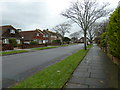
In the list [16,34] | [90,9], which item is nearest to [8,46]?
[16,34]

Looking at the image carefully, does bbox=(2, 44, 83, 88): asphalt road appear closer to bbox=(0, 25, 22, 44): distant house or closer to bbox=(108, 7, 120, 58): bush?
bbox=(108, 7, 120, 58): bush

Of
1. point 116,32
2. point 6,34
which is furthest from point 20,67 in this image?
point 6,34

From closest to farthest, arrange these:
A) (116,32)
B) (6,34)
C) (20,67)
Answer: (116,32), (20,67), (6,34)

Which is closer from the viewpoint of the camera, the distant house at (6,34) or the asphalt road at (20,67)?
the asphalt road at (20,67)

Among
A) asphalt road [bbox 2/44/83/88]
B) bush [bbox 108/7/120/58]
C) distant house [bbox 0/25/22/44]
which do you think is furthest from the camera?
distant house [bbox 0/25/22/44]

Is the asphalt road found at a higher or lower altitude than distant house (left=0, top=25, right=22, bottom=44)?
lower

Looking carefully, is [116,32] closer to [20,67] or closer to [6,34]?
[20,67]

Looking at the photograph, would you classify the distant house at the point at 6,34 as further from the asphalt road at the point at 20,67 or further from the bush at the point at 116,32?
the bush at the point at 116,32

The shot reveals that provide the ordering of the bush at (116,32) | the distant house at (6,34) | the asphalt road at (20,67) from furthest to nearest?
the distant house at (6,34) → the bush at (116,32) → the asphalt road at (20,67)

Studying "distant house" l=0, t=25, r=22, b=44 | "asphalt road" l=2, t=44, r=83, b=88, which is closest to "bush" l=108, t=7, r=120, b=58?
"asphalt road" l=2, t=44, r=83, b=88

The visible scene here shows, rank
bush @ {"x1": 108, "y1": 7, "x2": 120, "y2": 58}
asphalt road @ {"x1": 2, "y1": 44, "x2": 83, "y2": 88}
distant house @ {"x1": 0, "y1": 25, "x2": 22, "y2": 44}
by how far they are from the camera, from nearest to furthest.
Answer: asphalt road @ {"x1": 2, "y1": 44, "x2": 83, "y2": 88} → bush @ {"x1": 108, "y1": 7, "x2": 120, "y2": 58} → distant house @ {"x1": 0, "y1": 25, "x2": 22, "y2": 44}

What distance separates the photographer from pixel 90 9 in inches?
678

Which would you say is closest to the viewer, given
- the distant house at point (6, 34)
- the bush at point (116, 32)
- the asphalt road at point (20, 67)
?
the asphalt road at point (20, 67)

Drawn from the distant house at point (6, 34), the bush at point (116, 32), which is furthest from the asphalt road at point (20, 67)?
the distant house at point (6, 34)
